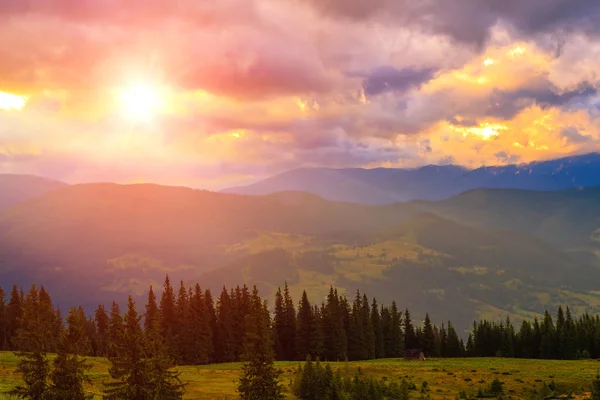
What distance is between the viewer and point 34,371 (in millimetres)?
41344

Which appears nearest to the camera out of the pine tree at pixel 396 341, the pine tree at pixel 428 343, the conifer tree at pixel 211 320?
the conifer tree at pixel 211 320

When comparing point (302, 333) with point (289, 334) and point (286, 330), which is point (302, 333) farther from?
point (286, 330)

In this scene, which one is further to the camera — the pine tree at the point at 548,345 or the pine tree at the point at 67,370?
the pine tree at the point at 548,345

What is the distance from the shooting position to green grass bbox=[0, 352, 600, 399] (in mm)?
62062

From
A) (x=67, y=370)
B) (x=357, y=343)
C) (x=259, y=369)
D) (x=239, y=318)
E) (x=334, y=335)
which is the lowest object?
(x=357, y=343)

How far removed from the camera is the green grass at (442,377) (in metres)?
62.1

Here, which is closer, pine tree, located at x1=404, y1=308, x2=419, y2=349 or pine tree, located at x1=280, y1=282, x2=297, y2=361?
pine tree, located at x1=280, y1=282, x2=297, y2=361

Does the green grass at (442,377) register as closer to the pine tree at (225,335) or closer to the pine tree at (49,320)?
the pine tree at (49,320)

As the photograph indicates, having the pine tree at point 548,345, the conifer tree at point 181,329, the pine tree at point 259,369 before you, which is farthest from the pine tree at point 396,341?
the pine tree at point 259,369

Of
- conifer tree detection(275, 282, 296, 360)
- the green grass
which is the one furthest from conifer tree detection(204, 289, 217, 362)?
the green grass

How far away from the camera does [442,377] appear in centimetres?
7381

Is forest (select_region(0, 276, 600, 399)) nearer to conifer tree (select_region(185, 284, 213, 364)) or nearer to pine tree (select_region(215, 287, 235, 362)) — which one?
pine tree (select_region(215, 287, 235, 362))

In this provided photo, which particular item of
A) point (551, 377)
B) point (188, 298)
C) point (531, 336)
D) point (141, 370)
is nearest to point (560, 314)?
point (531, 336)

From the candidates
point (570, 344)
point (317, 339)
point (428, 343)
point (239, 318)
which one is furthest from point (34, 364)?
point (570, 344)
